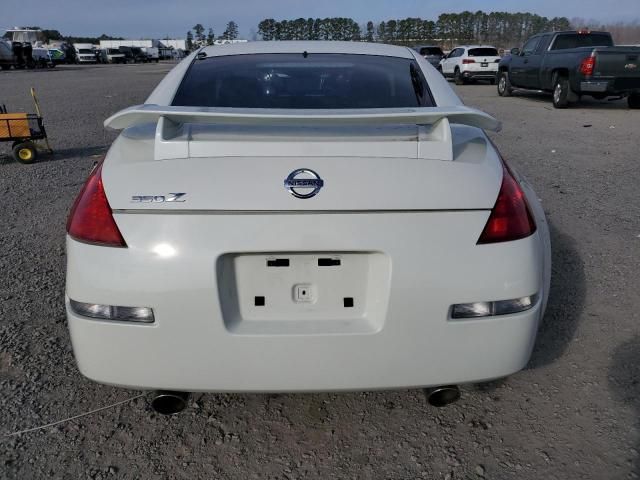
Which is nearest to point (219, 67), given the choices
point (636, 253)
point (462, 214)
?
point (462, 214)

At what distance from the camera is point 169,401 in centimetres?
211

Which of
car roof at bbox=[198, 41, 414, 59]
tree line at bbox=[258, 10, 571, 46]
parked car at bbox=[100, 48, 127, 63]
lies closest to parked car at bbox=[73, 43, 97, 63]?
parked car at bbox=[100, 48, 127, 63]

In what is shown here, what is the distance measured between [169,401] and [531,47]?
52.9ft

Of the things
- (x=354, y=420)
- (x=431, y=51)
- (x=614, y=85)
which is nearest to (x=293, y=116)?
(x=354, y=420)

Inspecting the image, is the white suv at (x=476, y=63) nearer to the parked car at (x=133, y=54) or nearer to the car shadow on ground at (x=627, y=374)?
the car shadow on ground at (x=627, y=374)

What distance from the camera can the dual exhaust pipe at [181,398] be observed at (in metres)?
2.09

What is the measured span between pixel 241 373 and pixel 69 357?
4.59 ft

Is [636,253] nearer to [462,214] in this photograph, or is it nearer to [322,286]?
[462,214]

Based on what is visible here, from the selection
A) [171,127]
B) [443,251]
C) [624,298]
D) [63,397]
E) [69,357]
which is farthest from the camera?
[624,298]

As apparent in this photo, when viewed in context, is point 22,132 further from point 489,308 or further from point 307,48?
point 489,308

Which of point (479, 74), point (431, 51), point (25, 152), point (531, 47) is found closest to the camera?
point (25, 152)

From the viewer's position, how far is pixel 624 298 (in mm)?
3547

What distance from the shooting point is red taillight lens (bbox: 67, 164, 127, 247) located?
190 cm

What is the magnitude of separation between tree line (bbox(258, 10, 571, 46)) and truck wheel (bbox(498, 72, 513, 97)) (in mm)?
62279
